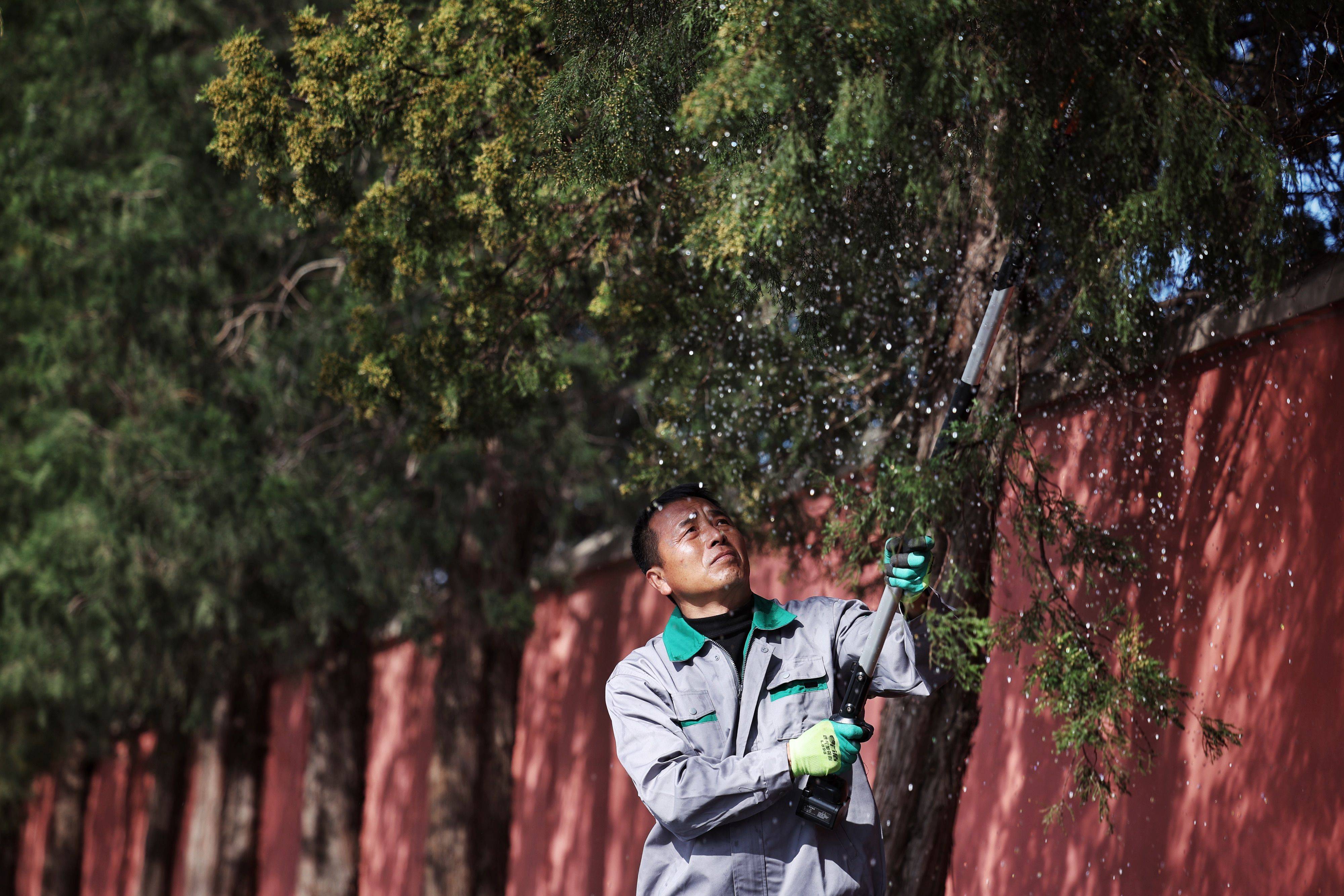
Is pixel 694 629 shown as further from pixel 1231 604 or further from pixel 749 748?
pixel 1231 604

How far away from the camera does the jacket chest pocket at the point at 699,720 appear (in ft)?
10.4

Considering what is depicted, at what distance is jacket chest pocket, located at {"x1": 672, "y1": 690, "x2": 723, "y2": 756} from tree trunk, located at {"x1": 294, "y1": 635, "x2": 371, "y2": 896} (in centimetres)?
861

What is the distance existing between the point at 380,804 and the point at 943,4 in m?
11.4

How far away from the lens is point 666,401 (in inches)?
215

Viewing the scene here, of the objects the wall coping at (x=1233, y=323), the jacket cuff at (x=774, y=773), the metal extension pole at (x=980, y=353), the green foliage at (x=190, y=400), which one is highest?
the green foliage at (x=190, y=400)

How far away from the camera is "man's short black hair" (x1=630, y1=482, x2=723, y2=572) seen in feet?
11.6

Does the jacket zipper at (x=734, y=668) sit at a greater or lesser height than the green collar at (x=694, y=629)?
lesser

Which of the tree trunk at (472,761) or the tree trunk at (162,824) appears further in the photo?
the tree trunk at (162,824)

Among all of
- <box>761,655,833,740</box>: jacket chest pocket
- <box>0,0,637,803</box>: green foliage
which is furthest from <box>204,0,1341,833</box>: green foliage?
<box>0,0,637,803</box>: green foliage

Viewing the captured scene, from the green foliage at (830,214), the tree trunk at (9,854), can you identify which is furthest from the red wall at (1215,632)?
the tree trunk at (9,854)

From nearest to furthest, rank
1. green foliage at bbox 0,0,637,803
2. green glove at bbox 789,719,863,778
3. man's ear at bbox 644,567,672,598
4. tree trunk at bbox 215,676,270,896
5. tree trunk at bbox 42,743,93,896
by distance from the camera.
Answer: green glove at bbox 789,719,863,778 → man's ear at bbox 644,567,672,598 → green foliage at bbox 0,0,637,803 → tree trunk at bbox 215,676,270,896 → tree trunk at bbox 42,743,93,896

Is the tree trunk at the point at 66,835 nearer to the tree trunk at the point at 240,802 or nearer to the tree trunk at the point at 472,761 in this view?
the tree trunk at the point at 240,802

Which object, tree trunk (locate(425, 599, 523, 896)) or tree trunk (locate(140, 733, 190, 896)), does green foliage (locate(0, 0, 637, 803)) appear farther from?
A: tree trunk (locate(140, 733, 190, 896))

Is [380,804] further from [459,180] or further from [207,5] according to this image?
[459,180]
